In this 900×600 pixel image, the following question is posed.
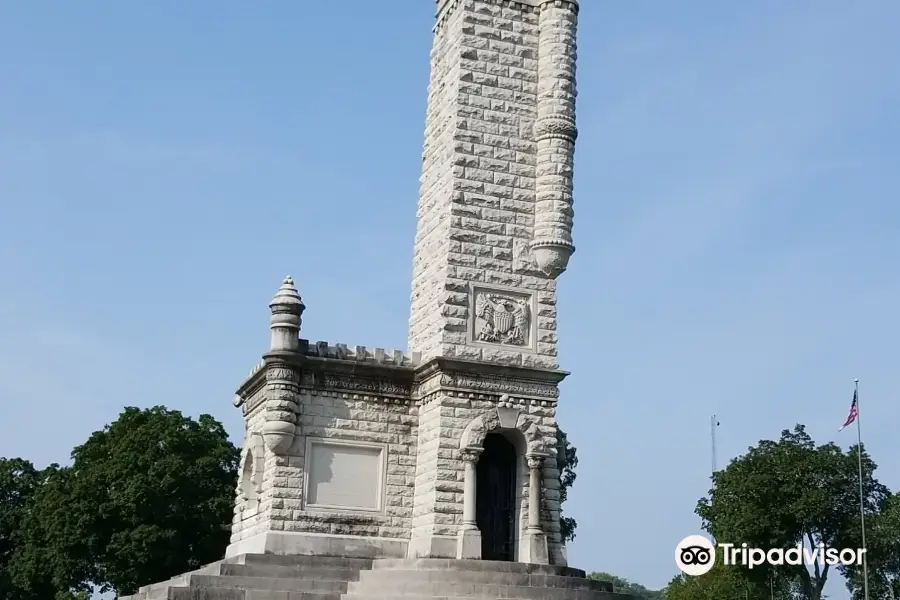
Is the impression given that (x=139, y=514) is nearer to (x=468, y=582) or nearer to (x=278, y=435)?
(x=278, y=435)

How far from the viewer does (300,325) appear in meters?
20.0

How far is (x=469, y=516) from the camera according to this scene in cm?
1908

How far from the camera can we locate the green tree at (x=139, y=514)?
112ft

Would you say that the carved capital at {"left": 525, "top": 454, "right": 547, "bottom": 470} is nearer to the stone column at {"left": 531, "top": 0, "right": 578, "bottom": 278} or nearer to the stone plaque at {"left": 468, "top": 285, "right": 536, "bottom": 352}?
the stone plaque at {"left": 468, "top": 285, "right": 536, "bottom": 352}

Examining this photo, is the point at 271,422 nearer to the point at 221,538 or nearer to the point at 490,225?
the point at 490,225

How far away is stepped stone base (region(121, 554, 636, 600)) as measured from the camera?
56.4ft

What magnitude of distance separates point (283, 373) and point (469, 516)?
3.90 meters

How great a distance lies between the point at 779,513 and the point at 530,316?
77.8 ft

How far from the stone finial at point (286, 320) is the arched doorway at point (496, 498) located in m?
3.76

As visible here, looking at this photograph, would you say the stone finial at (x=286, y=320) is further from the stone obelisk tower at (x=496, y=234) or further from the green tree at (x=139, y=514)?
the green tree at (x=139, y=514)

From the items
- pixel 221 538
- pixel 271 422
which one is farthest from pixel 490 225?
pixel 221 538

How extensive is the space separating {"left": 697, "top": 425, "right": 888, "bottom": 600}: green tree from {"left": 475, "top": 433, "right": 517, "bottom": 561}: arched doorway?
74.9 feet

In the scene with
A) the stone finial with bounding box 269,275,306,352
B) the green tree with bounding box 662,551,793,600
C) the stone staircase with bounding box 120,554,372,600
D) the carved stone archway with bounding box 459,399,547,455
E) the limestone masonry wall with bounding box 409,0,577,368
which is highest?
the limestone masonry wall with bounding box 409,0,577,368

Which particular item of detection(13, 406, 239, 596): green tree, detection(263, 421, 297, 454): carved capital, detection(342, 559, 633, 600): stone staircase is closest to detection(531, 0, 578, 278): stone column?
detection(263, 421, 297, 454): carved capital
